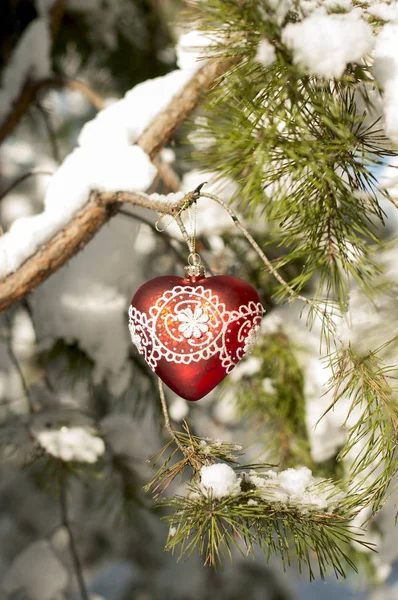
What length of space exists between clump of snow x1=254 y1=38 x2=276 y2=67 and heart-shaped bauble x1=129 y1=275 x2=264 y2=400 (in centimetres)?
22

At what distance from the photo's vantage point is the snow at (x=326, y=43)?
1.36 feet

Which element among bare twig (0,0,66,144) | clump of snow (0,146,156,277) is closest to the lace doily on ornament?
clump of snow (0,146,156,277)

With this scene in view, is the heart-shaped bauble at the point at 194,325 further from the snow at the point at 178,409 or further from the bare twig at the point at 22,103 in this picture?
the bare twig at the point at 22,103

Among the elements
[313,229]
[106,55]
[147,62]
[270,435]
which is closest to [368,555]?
[270,435]

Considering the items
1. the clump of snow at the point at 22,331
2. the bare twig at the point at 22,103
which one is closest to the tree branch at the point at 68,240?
the bare twig at the point at 22,103

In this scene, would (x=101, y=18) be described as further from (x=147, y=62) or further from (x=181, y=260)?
(x=181, y=260)

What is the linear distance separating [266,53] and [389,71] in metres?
0.11

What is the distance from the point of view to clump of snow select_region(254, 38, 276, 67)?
1.46ft

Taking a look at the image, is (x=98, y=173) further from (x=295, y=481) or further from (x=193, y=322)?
(x=295, y=481)

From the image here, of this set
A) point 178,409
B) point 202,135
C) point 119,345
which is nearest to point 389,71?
point 202,135

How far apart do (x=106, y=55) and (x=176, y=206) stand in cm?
120

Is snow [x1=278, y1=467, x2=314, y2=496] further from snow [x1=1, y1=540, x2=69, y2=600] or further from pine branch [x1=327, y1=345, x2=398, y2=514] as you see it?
snow [x1=1, y1=540, x2=69, y2=600]

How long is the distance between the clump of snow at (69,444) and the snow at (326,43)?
78 cm

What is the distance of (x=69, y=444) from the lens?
3.23ft
